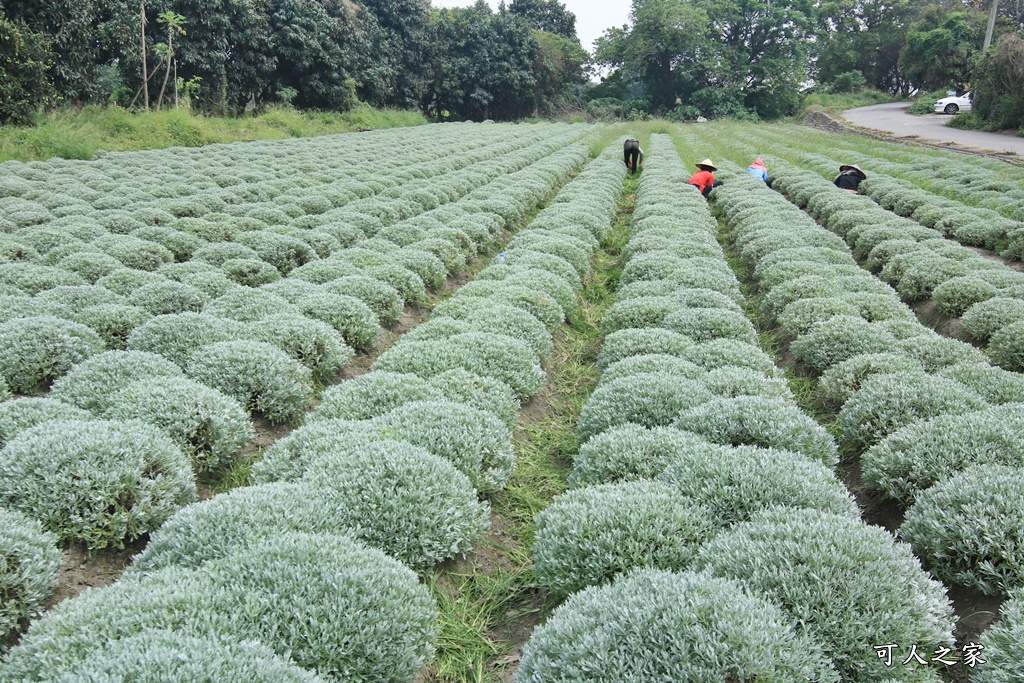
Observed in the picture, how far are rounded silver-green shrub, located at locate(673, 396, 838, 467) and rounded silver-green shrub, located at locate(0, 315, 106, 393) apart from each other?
666 cm

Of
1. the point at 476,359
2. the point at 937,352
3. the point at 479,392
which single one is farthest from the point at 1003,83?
the point at 479,392

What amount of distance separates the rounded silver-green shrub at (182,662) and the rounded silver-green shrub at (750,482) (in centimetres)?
280

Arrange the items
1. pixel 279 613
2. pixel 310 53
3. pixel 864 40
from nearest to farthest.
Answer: pixel 279 613 → pixel 310 53 → pixel 864 40

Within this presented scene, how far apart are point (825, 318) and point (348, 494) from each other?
22.8 ft

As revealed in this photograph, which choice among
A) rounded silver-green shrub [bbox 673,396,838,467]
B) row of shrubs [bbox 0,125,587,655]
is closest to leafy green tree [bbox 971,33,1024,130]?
row of shrubs [bbox 0,125,587,655]

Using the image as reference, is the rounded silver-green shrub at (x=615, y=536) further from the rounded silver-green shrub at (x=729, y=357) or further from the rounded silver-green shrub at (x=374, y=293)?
the rounded silver-green shrub at (x=374, y=293)

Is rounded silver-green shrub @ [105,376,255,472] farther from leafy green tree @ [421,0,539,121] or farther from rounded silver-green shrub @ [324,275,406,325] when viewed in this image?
leafy green tree @ [421,0,539,121]

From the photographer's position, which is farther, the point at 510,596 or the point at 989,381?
the point at 989,381

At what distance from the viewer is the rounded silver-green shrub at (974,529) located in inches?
147

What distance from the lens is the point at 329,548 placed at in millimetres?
3734

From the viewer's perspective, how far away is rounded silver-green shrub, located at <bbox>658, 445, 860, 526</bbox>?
4355 millimetres

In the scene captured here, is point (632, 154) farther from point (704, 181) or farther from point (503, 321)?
point (503, 321)

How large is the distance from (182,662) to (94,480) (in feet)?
7.61

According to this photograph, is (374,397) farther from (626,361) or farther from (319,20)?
(319,20)
